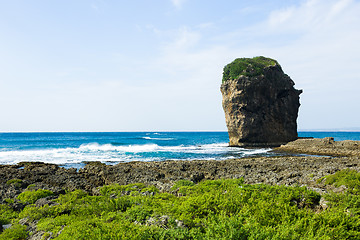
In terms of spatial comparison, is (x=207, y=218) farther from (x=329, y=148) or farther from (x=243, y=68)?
(x=243, y=68)

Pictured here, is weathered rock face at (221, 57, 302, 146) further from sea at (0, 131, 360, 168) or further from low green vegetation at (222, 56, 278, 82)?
sea at (0, 131, 360, 168)

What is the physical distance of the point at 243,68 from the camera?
56875mm

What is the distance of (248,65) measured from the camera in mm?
57781

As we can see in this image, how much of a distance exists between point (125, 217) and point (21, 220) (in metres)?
4.32

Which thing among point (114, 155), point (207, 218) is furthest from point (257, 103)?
point (207, 218)

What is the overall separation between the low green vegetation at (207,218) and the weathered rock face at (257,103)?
4587cm

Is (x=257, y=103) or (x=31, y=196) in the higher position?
(x=257, y=103)

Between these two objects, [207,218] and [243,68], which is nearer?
[207,218]

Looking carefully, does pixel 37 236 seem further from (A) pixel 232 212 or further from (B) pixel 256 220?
(B) pixel 256 220

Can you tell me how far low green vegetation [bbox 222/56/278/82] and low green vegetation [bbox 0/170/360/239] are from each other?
162 feet

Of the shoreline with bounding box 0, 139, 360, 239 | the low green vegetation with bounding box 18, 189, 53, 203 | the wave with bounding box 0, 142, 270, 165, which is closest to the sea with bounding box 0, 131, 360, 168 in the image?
the wave with bounding box 0, 142, 270, 165

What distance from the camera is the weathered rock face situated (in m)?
53.8

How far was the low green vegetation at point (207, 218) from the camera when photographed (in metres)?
4.85

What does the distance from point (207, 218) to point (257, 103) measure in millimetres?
52459
